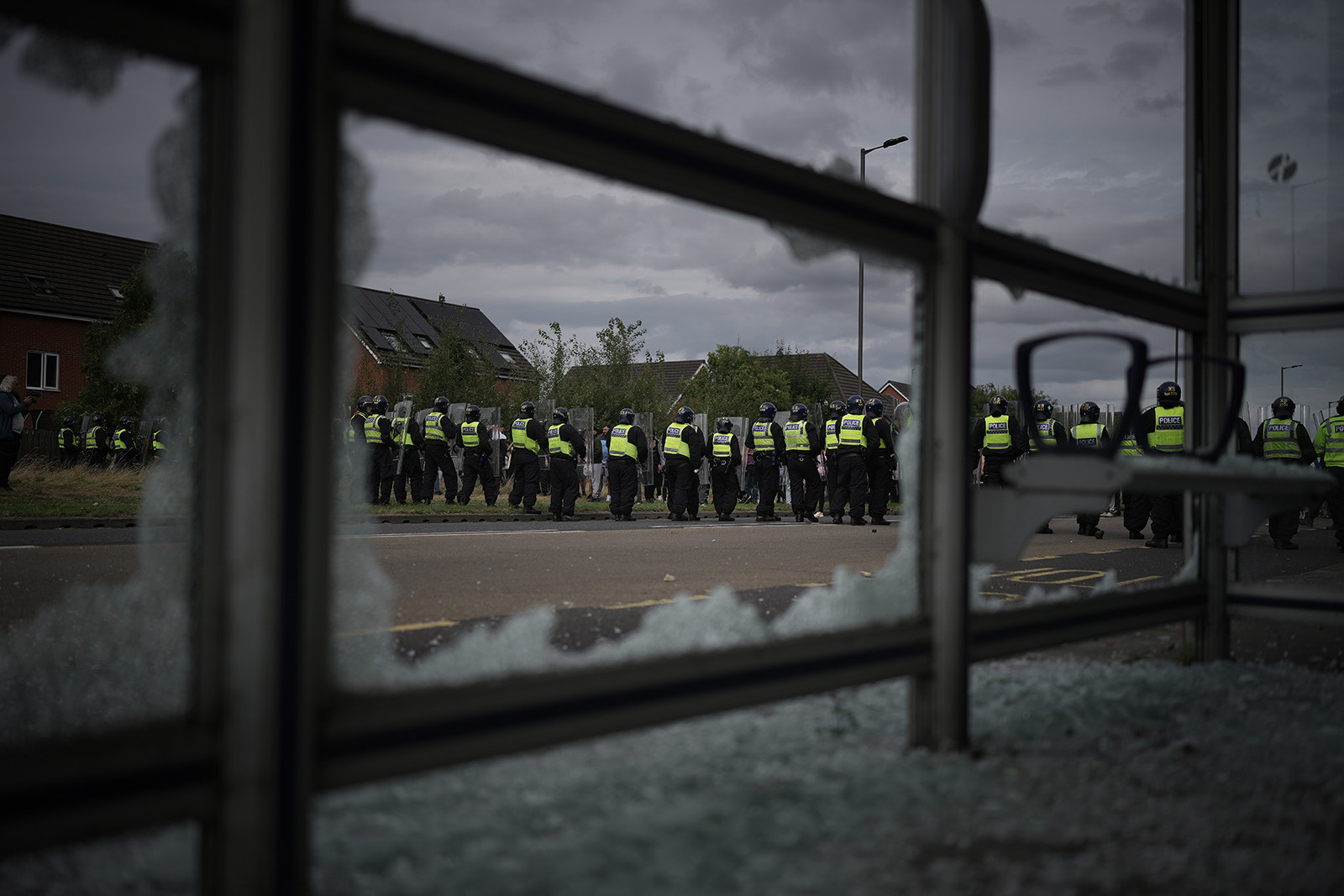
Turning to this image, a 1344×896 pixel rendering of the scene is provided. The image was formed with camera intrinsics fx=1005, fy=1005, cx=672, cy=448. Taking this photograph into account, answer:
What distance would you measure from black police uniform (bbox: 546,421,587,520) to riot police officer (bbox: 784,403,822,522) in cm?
336

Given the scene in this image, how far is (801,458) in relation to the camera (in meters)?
16.2

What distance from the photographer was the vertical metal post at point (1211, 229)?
11.6 feet

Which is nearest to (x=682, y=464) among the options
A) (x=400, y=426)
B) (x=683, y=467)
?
(x=683, y=467)

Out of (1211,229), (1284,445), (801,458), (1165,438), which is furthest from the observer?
(801,458)

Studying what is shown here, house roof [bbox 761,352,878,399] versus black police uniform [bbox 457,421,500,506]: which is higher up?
house roof [bbox 761,352,878,399]

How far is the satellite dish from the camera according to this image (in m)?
3.66

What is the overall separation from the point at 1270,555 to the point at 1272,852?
32.5 ft

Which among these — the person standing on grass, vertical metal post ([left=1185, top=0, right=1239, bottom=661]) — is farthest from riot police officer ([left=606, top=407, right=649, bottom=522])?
vertical metal post ([left=1185, top=0, right=1239, bottom=661])

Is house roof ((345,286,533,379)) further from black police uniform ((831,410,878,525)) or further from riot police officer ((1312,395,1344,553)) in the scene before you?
riot police officer ((1312,395,1344,553))

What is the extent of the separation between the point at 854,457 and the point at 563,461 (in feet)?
15.1

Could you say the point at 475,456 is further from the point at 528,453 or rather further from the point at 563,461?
the point at 563,461

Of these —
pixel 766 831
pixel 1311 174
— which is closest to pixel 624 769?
pixel 766 831

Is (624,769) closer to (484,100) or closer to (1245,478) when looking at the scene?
(484,100)

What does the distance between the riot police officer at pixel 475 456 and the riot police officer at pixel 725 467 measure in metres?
4.12
